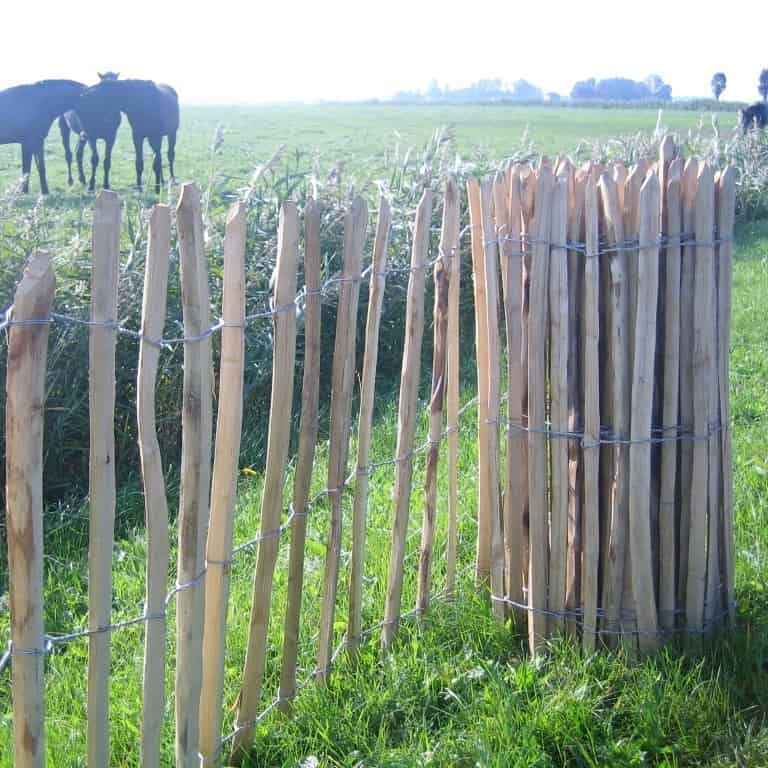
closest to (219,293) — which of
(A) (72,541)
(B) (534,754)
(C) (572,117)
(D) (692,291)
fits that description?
(A) (72,541)

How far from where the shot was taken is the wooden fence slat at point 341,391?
2676 mm

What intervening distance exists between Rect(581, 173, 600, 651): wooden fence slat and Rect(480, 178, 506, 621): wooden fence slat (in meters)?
0.29

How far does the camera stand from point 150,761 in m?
2.26

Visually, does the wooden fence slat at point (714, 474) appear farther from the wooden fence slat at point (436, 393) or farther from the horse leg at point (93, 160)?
the horse leg at point (93, 160)

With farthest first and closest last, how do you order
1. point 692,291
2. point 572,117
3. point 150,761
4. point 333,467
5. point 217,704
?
point 572,117, point 692,291, point 333,467, point 217,704, point 150,761

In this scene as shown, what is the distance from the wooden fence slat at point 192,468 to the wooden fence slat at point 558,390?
3.97 ft

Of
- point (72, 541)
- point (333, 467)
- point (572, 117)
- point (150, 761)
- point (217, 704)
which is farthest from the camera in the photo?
point (572, 117)

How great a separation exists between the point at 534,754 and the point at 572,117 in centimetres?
5472

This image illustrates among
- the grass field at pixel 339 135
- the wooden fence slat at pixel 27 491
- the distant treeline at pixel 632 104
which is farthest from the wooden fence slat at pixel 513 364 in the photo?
the distant treeline at pixel 632 104

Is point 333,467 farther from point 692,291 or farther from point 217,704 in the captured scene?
point 692,291

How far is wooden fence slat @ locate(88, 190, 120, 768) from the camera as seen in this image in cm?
191

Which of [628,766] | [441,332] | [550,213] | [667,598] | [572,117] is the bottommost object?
[628,766]

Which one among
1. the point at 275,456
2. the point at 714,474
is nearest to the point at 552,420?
the point at 714,474

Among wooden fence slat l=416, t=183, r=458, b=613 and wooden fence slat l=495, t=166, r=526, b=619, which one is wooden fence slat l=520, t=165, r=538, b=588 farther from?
wooden fence slat l=416, t=183, r=458, b=613
